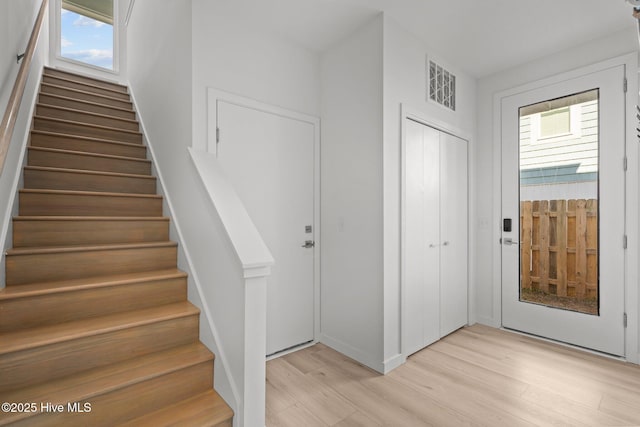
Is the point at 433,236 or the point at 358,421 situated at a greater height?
the point at 433,236

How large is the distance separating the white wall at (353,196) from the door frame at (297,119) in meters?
0.06

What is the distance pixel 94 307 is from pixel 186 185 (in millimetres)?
902

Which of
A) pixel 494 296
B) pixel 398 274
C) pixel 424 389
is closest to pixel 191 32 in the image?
pixel 398 274

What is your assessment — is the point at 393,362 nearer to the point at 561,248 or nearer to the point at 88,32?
the point at 561,248

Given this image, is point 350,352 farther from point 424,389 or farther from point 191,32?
point 191,32

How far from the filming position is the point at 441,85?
3051mm

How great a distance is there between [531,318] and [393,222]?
6.26 feet

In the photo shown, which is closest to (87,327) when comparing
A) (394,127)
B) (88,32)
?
(394,127)

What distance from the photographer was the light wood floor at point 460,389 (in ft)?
6.15

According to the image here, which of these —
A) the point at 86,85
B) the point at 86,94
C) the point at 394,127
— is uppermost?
the point at 86,85

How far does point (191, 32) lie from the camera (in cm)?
217

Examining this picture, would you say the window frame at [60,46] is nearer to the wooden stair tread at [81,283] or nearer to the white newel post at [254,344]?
the wooden stair tread at [81,283]

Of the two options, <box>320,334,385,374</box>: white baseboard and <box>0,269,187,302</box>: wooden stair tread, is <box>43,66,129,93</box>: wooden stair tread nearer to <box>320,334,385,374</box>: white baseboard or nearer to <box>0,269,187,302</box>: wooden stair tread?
<box>0,269,187,302</box>: wooden stair tread

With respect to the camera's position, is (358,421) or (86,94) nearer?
(358,421)
